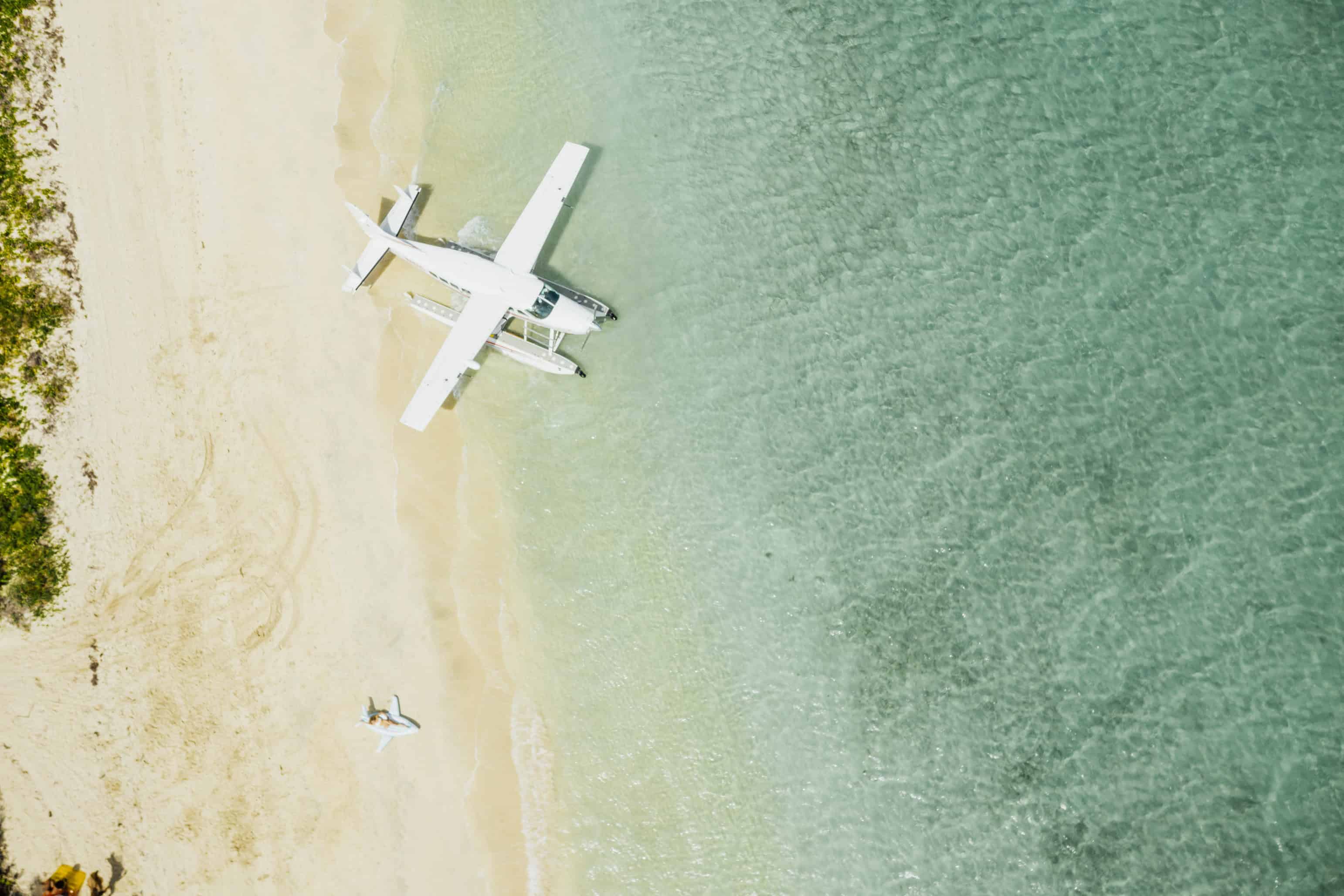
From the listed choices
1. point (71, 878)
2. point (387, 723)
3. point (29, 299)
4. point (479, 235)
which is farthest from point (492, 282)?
point (71, 878)

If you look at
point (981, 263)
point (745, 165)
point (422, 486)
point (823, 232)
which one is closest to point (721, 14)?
point (745, 165)

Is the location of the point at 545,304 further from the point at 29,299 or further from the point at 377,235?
the point at 29,299

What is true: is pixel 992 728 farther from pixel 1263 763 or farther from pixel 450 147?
pixel 450 147

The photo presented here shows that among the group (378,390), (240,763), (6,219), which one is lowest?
(240,763)

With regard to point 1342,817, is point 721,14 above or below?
above

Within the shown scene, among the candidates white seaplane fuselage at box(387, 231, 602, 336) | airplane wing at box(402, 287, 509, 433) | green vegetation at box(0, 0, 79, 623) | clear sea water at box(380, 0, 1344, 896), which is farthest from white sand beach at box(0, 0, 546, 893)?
clear sea water at box(380, 0, 1344, 896)

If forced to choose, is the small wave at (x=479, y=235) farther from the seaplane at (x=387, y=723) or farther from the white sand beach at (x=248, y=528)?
the seaplane at (x=387, y=723)
